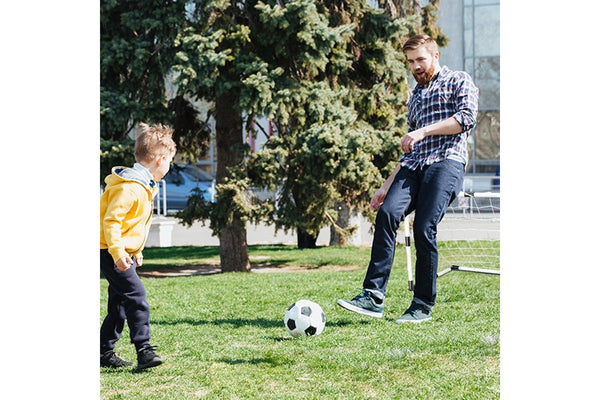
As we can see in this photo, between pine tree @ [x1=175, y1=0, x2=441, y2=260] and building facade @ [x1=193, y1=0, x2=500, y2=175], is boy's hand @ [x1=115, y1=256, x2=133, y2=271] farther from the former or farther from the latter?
building facade @ [x1=193, y1=0, x2=500, y2=175]

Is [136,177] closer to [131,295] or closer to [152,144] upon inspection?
[152,144]

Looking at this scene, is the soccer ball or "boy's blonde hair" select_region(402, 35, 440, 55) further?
the soccer ball

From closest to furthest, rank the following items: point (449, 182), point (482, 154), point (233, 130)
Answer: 1. point (449, 182)
2. point (233, 130)
3. point (482, 154)

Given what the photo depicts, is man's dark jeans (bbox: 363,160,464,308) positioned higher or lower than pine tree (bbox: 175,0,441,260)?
lower

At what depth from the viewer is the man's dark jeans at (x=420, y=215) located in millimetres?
3309

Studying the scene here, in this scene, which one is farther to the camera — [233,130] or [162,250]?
[162,250]

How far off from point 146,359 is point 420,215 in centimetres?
137

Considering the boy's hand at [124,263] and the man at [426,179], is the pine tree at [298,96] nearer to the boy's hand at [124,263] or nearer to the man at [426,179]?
the man at [426,179]

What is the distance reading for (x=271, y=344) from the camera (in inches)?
133

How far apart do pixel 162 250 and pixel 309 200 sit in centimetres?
403

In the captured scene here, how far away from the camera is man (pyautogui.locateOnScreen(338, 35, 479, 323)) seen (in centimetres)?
331

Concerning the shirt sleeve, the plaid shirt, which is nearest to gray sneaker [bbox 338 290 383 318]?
the plaid shirt
